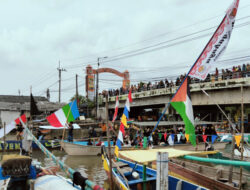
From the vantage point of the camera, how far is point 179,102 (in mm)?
7535

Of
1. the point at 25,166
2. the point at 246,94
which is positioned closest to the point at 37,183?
the point at 25,166

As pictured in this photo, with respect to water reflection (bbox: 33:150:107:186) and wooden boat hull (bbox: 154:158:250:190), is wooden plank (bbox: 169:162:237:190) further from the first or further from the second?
water reflection (bbox: 33:150:107:186)

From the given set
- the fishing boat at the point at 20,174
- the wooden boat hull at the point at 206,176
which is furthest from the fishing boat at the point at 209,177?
the fishing boat at the point at 20,174

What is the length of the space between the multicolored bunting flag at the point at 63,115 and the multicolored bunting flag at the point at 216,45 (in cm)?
744

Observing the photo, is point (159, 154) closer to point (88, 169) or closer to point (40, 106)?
point (88, 169)

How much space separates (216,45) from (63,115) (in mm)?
8600

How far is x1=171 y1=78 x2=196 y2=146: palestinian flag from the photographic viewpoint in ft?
23.6

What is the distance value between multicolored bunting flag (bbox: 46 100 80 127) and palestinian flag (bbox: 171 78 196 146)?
22.3 feet

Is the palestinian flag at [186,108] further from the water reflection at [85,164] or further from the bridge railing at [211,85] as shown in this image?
the bridge railing at [211,85]

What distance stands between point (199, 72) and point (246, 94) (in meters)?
15.4

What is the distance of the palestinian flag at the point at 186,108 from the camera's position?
719 centimetres

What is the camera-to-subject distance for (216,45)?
6.78 m

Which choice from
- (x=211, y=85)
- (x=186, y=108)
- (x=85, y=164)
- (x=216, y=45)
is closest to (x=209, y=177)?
(x=186, y=108)

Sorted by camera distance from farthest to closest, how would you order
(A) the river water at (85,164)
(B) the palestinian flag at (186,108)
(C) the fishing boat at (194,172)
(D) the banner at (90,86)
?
(D) the banner at (90,86)
(A) the river water at (85,164)
(B) the palestinian flag at (186,108)
(C) the fishing boat at (194,172)
